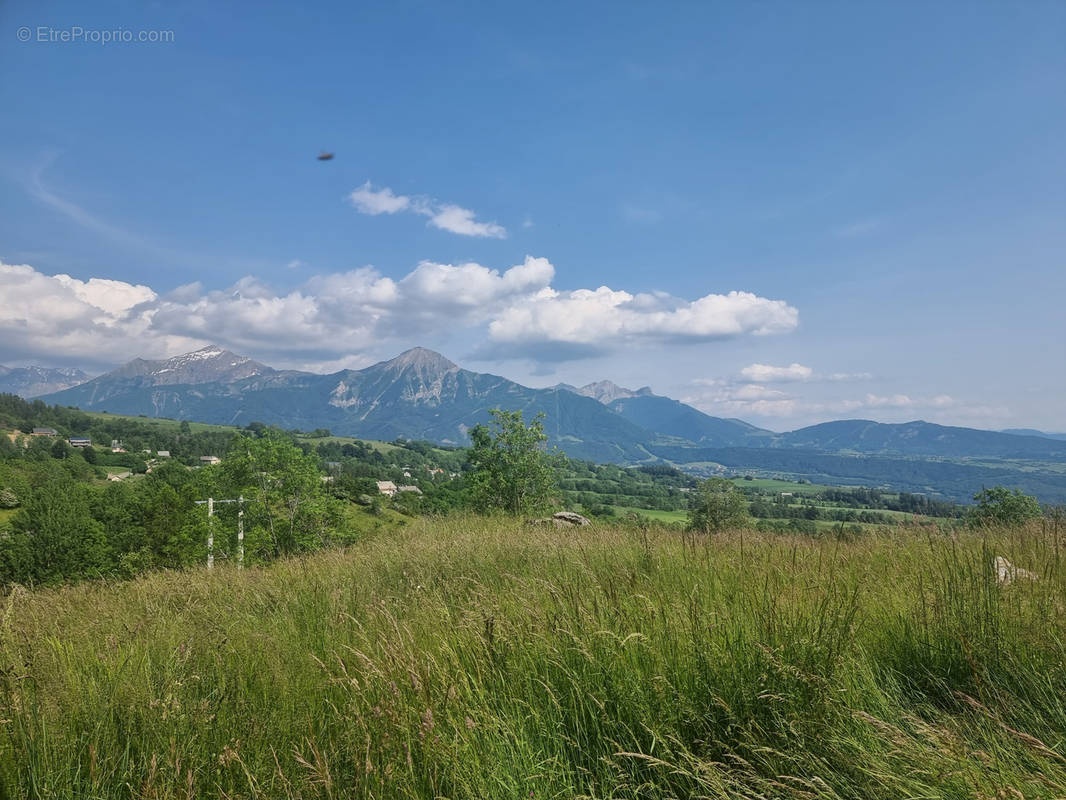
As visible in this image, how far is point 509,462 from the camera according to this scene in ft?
100

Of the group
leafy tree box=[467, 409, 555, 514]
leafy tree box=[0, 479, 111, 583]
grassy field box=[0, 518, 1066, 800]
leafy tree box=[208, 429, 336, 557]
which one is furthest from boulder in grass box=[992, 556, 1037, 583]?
leafy tree box=[0, 479, 111, 583]

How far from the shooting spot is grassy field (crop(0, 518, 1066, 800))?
7.55 ft

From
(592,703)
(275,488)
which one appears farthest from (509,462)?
(592,703)

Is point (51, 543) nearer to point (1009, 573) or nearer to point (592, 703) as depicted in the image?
point (592, 703)

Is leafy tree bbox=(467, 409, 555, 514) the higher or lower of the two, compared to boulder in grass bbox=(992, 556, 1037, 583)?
lower

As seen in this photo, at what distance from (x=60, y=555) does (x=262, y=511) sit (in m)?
35.1

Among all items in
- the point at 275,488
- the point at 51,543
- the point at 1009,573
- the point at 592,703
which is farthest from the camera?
the point at 51,543

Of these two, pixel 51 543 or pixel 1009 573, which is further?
pixel 51 543

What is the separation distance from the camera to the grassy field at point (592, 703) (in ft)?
7.55

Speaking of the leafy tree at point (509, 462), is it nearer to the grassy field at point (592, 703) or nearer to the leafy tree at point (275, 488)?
the leafy tree at point (275, 488)

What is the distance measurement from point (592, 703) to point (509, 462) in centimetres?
2785

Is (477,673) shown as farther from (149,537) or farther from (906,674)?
(149,537)

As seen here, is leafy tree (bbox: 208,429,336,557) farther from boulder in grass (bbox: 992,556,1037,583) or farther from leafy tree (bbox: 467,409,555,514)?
boulder in grass (bbox: 992,556,1037,583)

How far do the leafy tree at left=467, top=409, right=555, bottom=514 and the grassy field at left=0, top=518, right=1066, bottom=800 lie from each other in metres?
25.4
